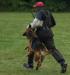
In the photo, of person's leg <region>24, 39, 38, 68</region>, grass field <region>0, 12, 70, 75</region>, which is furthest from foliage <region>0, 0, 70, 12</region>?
person's leg <region>24, 39, 38, 68</region>

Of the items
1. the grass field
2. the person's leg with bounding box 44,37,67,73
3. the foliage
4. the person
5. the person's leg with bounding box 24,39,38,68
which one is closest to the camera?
the person

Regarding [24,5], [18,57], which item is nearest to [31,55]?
[18,57]

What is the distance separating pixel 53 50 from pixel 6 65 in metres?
1.72

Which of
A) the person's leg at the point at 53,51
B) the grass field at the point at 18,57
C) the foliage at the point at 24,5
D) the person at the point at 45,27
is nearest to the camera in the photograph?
the person at the point at 45,27

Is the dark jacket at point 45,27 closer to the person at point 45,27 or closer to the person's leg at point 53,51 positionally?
the person at point 45,27

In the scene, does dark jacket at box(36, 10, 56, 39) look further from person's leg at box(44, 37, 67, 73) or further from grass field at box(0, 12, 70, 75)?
grass field at box(0, 12, 70, 75)

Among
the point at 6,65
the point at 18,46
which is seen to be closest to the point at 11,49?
the point at 18,46

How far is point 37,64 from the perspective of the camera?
30.2 feet

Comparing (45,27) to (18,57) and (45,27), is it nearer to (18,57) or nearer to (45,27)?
(45,27)

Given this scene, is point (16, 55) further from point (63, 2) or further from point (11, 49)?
point (63, 2)

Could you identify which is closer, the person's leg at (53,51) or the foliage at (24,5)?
the person's leg at (53,51)

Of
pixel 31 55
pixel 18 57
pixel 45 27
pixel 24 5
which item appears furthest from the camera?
pixel 24 5

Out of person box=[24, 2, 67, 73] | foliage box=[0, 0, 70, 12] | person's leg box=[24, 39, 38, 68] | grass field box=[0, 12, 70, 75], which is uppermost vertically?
person box=[24, 2, 67, 73]

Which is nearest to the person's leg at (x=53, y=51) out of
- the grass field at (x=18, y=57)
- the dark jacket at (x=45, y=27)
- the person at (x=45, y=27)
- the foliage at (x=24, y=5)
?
the person at (x=45, y=27)
